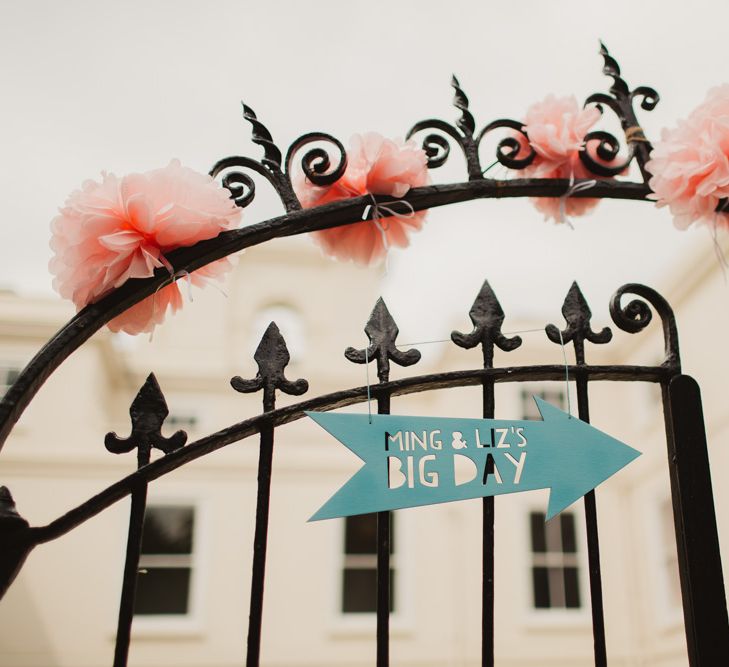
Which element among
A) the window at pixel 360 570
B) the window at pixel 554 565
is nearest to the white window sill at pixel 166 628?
the window at pixel 360 570

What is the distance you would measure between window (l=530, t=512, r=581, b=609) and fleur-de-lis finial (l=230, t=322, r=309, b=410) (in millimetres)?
7579

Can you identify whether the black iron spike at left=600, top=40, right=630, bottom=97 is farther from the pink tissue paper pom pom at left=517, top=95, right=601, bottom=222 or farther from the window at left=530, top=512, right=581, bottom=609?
the window at left=530, top=512, right=581, bottom=609

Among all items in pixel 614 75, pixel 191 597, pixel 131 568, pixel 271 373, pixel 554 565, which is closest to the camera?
pixel 131 568

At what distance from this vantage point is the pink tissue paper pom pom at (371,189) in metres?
1.64

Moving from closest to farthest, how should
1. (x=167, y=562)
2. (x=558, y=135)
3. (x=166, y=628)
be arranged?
1. (x=558, y=135)
2. (x=166, y=628)
3. (x=167, y=562)

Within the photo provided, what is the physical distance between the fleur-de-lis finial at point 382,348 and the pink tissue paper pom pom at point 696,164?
65 centimetres

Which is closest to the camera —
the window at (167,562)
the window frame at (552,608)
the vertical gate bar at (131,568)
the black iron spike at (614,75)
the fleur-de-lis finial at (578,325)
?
the vertical gate bar at (131,568)

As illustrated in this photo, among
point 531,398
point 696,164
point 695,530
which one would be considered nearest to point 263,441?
point 695,530

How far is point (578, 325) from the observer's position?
1.60 m

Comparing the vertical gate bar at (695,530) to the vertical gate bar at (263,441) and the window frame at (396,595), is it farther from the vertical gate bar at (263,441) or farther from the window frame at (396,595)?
the window frame at (396,595)

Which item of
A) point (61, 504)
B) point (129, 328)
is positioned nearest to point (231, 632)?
point (61, 504)

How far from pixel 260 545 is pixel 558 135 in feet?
3.50

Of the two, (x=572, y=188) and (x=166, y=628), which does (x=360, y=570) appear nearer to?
(x=166, y=628)

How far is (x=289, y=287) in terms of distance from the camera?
1034cm
